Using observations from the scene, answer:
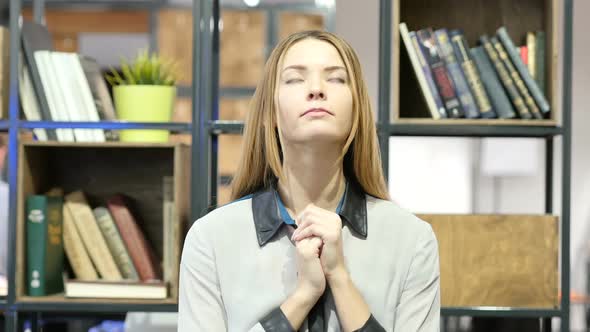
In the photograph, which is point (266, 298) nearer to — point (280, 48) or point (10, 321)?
point (280, 48)

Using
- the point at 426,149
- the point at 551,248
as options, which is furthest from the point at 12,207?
the point at 426,149

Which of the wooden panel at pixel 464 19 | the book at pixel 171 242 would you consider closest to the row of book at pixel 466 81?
the wooden panel at pixel 464 19

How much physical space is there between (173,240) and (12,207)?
47cm

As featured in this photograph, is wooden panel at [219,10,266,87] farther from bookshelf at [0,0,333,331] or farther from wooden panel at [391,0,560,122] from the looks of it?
wooden panel at [391,0,560,122]

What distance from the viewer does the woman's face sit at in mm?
1264

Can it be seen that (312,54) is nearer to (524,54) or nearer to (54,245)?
(524,54)

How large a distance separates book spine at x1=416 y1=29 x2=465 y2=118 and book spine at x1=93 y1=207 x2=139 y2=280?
105 centimetres

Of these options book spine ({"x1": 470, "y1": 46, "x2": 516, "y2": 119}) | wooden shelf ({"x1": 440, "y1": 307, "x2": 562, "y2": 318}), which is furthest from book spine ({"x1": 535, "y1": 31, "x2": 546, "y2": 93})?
wooden shelf ({"x1": 440, "y1": 307, "x2": 562, "y2": 318})

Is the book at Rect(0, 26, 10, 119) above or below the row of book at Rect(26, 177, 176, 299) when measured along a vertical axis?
above

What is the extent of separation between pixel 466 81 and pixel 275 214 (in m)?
1.09

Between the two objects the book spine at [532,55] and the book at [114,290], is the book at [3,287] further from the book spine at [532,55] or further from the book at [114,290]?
the book spine at [532,55]

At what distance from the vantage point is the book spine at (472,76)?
87.1 inches

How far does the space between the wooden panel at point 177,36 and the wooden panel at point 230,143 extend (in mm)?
301

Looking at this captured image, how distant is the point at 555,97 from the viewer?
2.20 m
